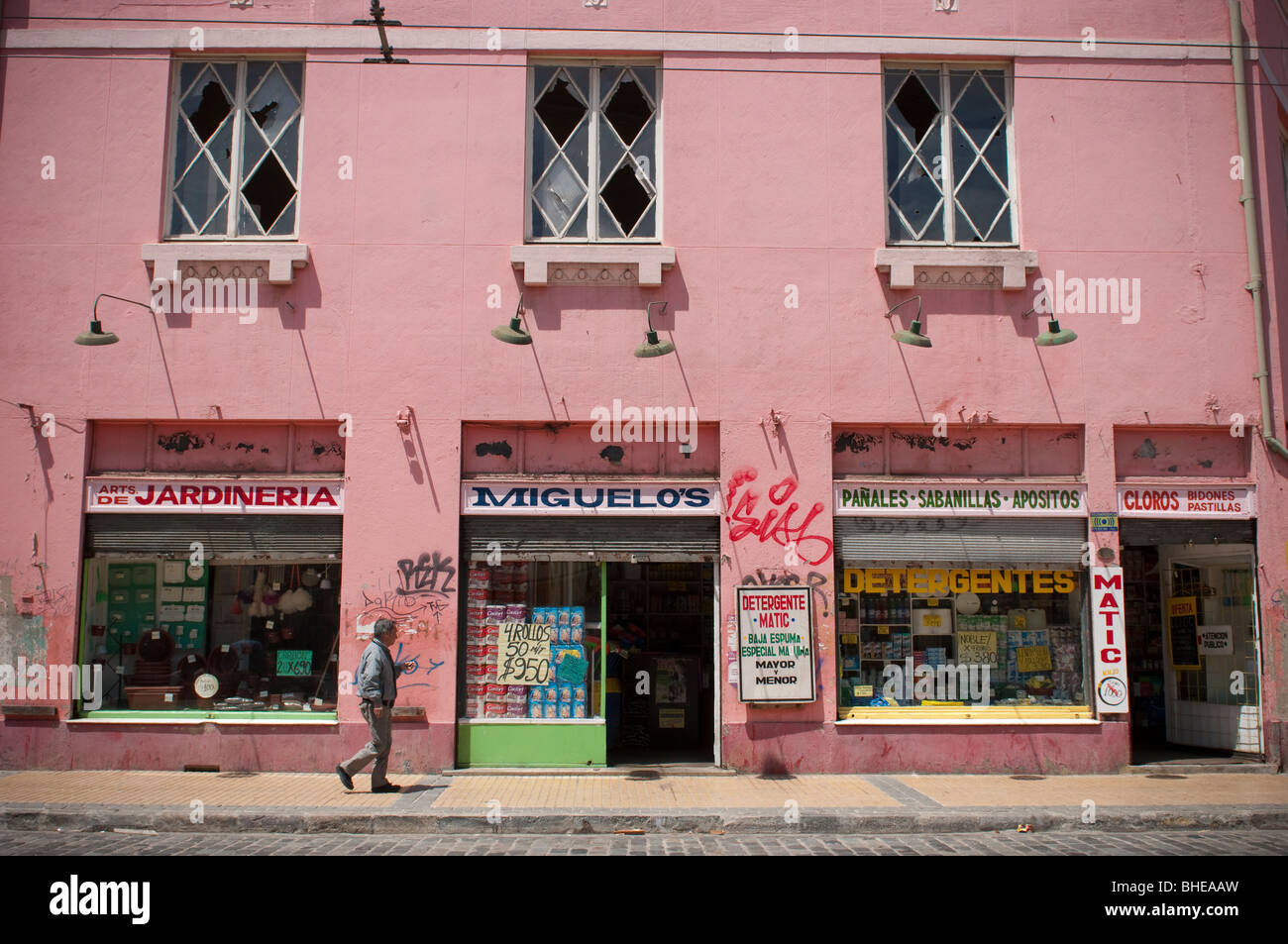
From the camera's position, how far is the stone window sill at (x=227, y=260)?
11.6 metres

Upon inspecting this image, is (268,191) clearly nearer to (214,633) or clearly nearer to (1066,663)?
(214,633)

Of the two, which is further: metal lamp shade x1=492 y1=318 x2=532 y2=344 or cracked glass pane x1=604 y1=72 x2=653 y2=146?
cracked glass pane x1=604 y1=72 x2=653 y2=146

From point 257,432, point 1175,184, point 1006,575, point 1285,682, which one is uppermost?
point 1175,184

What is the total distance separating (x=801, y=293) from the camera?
1191 centimetres

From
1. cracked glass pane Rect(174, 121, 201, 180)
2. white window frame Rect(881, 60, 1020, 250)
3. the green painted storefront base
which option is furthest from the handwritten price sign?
cracked glass pane Rect(174, 121, 201, 180)

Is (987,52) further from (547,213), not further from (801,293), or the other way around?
(547,213)

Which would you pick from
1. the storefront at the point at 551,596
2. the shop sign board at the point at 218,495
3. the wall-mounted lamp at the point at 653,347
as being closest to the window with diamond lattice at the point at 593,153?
the wall-mounted lamp at the point at 653,347

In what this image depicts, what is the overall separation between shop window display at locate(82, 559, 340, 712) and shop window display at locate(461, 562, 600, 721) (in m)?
1.67

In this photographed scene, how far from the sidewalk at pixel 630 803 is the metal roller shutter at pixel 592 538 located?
2.51 meters

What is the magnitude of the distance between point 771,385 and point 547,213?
3.47m

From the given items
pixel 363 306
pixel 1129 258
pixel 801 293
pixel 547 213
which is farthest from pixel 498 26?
pixel 1129 258

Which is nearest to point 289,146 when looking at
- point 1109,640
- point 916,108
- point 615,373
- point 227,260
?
point 227,260

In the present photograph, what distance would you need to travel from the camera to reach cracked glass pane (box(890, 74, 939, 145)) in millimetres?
12398

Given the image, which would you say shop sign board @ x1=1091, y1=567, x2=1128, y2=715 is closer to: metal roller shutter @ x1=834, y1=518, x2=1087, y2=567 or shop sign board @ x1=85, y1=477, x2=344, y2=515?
metal roller shutter @ x1=834, y1=518, x2=1087, y2=567
